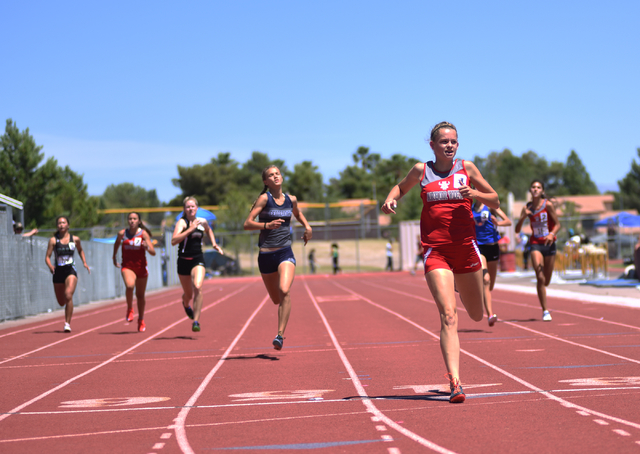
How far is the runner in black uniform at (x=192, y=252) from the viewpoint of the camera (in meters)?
10.3

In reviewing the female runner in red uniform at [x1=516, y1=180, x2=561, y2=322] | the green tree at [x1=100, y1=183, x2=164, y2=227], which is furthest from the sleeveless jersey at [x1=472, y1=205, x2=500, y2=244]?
the green tree at [x1=100, y1=183, x2=164, y2=227]

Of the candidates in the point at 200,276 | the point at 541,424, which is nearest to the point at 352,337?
the point at 200,276

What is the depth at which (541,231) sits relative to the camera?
1058 centimetres

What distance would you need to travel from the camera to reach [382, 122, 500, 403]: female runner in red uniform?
17.8ft

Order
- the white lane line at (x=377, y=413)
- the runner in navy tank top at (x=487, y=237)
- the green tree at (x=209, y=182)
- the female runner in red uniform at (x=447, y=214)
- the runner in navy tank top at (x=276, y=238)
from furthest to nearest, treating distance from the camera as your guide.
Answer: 1. the green tree at (x=209, y=182)
2. the runner in navy tank top at (x=487, y=237)
3. the runner in navy tank top at (x=276, y=238)
4. the female runner in red uniform at (x=447, y=214)
5. the white lane line at (x=377, y=413)

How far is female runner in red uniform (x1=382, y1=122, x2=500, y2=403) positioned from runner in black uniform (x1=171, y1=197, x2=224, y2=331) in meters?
5.14

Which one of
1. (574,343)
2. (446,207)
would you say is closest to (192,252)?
(574,343)

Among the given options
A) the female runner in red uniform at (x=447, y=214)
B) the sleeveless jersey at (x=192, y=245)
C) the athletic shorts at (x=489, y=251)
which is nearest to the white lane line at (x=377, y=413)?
the female runner in red uniform at (x=447, y=214)

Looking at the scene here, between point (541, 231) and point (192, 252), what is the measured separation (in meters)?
5.11

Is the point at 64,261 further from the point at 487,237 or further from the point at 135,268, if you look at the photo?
the point at 487,237

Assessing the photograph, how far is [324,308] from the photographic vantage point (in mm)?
16047

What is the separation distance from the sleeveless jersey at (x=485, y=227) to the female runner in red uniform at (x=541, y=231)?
482mm

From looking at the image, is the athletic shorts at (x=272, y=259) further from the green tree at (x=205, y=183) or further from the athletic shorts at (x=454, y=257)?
the green tree at (x=205, y=183)

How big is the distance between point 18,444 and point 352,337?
19.8ft
